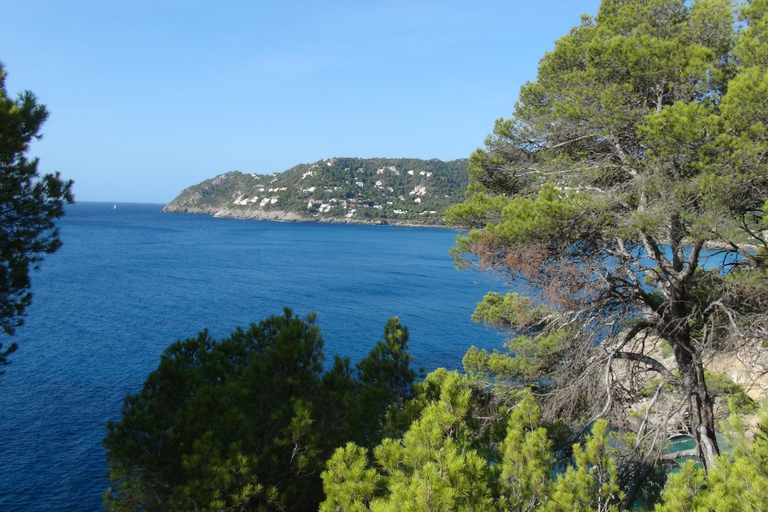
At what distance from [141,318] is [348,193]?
126 meters

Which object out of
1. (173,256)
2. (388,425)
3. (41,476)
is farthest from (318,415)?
(173,256)

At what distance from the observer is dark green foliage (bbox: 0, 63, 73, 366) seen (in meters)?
6.53

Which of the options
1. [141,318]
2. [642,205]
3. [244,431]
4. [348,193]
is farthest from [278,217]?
[642,205]

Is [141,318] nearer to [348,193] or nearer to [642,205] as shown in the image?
[642,205]

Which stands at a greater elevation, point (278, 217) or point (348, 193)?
point (348, 193)

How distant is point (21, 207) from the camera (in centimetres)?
683

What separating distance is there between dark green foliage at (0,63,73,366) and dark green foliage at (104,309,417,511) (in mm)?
2205

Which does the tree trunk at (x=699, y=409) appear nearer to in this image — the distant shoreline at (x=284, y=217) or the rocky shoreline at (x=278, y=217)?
the distant shoreline at (x=284, y=217)

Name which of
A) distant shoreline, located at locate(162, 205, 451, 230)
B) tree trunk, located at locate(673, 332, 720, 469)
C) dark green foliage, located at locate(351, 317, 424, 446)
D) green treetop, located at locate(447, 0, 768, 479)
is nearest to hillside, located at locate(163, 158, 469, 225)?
distant shoreline, located at locate(162, 205, 451, 230)

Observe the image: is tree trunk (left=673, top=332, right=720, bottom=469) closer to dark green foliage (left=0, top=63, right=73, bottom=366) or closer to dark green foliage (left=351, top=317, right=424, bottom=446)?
dark green foliage (left=351, top=317, right=424, bottom=446)

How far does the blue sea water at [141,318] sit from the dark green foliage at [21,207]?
6.02m

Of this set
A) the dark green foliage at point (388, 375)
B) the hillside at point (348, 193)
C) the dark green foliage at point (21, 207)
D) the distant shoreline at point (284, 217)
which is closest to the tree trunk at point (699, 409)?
the dark green foliage at point (388, 375)

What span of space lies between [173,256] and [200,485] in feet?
192

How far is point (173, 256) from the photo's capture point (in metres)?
59.3
